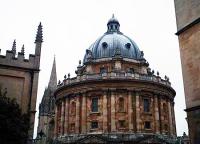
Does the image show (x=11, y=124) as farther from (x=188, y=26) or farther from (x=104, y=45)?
(x=104, y=45)

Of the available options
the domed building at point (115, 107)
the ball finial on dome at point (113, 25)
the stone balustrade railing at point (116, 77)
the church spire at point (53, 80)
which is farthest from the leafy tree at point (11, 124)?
the church spire at point (53, 80)

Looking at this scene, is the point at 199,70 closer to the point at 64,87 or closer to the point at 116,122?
the point at 116,122

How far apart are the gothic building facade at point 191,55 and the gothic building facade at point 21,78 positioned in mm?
10206

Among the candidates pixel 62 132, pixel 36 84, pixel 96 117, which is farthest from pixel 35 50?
pixel 62 132

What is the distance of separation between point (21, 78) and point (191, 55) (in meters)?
11.7

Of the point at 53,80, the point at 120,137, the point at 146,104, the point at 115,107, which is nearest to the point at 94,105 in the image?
the point at 115,107

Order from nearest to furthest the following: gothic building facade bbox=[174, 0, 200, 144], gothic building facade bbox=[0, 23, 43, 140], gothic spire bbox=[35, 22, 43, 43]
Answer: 1. gothic building facade bbox=[174, 0, 200, 144]
2. gothic building facade bbox=[0, 23, 43, 140]
3. gothic spire bbox=[35, 22, 43, 43]

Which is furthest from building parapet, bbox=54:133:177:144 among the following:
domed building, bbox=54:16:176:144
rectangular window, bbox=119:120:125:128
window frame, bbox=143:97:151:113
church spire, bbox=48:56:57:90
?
church spire, bbox=48:56:57:90

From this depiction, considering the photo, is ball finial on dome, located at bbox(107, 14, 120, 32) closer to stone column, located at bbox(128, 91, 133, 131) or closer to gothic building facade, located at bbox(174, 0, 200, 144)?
stone column, located at bbox(128, 91, 133, 131)

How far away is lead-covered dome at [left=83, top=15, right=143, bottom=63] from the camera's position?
47.8 meters

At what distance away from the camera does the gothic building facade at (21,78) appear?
20.2 metres

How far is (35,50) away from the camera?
71.8 feet

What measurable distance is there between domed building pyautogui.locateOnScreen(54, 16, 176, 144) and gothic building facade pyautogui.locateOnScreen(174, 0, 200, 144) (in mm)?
23365

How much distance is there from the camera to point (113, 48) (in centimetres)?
4819
